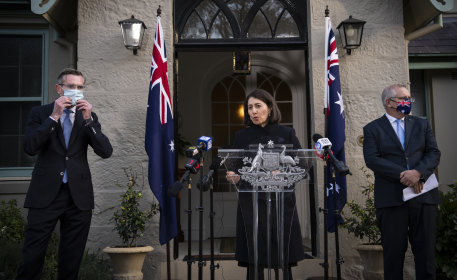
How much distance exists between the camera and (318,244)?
5.50m

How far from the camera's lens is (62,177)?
11.6 feet

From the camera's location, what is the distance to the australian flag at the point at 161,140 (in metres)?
4.91

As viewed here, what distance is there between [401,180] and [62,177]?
282cm

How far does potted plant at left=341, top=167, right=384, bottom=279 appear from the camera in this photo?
4805 mm

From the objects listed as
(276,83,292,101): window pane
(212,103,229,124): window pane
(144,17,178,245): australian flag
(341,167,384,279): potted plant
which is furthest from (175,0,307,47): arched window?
(212,103,229,124): window pane

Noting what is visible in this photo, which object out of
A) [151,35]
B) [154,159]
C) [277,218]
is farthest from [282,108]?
[277,218]

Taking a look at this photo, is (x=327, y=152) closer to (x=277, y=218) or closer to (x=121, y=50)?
(x=277, y=218)

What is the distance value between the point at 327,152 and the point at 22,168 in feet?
15.1

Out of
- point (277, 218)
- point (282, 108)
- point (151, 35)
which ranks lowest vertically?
point (277, 218)

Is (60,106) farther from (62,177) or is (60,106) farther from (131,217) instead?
(131,217)

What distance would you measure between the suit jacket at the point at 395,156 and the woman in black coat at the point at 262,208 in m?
0.77

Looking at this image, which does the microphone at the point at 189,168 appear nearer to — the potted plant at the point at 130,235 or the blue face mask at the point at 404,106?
the potted plant at the point at 130,235

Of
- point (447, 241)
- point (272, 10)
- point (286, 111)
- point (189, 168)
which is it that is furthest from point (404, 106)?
point (286, 111)

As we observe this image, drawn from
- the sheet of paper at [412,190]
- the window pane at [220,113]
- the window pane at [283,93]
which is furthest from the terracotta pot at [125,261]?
the window pane at [283,93]
